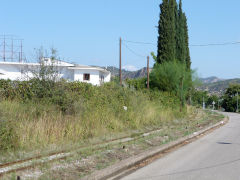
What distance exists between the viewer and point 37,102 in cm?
1390

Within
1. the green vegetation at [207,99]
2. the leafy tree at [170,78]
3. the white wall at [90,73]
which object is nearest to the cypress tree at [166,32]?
the leafy tree at [170,78]

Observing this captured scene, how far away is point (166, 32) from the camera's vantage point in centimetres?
3195

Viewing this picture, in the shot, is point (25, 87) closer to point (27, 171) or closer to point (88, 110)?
point (88, 110)

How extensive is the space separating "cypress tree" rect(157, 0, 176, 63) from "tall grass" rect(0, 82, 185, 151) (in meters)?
11.6

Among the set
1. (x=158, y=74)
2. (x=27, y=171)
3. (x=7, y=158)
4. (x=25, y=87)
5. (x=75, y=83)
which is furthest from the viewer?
(x=158, y=74)

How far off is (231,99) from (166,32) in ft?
289

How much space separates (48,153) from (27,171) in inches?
91.5

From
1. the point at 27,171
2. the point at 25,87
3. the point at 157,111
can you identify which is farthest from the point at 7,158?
the point at 157,111

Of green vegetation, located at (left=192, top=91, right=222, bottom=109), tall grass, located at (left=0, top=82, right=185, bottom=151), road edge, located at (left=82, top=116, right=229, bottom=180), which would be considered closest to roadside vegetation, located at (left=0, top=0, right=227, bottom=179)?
tall grass, located at (left=0, top=82, right=185, bottom=151)

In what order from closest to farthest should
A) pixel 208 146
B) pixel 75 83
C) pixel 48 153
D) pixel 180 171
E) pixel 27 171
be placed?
1. pixel 27 171
2. pixel 180 171
3. pixel 48 153
4. pixel 208 146
5. pixel 75 83

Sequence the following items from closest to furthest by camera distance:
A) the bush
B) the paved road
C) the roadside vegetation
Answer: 1. the paved road
2. the bush
3. the roadside vegetation

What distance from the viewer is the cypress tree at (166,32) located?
31.9 m

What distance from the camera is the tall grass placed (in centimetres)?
1077

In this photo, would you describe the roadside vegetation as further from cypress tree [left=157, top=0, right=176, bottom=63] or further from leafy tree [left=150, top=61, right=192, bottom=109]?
cypress tree [left=157, top=0, right=176, bottom=63]
